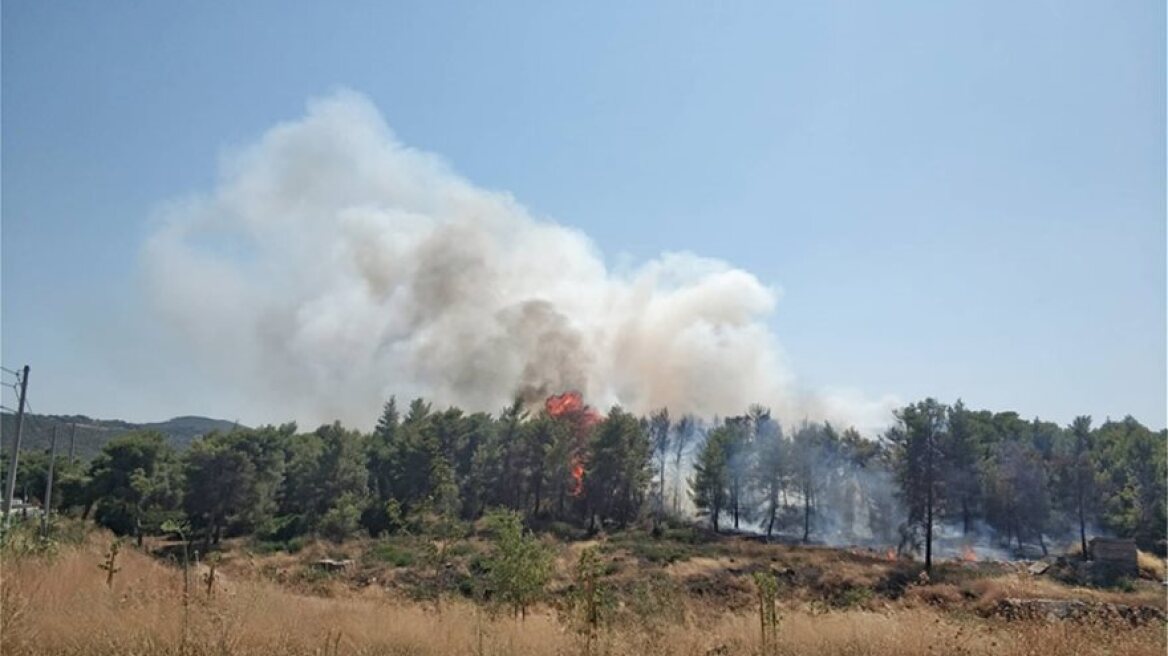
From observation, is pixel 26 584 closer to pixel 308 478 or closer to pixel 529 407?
pixel 308 478

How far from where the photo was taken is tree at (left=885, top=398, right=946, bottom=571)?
45.6 metres

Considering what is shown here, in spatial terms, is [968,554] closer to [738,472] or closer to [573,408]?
[738,472]

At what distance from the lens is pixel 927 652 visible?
25.7ft

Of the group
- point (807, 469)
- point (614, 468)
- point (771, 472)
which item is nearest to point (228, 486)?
point (614, 468)

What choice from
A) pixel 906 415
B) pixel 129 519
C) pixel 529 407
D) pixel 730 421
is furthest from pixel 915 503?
pixel 129 519

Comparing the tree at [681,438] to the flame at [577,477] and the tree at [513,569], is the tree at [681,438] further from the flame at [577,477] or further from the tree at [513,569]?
the tree at [513,569]

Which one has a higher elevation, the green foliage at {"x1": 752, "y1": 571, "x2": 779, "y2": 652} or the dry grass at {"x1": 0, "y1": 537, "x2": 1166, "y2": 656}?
the green foliage at {"x1": 752, "y1": 571, "x2": 779, "y2": 652}

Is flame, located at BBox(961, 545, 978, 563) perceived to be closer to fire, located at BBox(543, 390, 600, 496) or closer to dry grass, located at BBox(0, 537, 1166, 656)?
fire, located at BBox(543, 390, 600, 496)

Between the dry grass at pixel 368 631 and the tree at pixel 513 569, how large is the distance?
118 centimetres

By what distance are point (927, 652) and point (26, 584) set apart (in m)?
9.46

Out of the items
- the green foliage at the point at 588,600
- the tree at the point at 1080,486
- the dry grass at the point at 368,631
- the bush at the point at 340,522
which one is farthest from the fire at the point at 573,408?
the green foliage at the point at 588,600

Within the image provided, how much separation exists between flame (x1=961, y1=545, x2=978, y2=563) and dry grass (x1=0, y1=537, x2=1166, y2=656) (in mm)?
42875

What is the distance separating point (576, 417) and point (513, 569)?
5877 cm

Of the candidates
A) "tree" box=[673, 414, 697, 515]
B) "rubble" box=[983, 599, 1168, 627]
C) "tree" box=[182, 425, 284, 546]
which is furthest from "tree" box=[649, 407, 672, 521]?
"rubble" box=[983, 599, 1168, 627]
